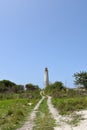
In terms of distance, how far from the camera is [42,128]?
16.1 metres

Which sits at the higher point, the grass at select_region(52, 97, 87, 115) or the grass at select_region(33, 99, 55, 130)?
the grass at select_region(52, 97, 87, 115)

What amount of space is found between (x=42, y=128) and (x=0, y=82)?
71310 millimetres

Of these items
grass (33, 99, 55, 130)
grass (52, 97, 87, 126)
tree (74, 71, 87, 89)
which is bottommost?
grass (33, 99, 55, 130)

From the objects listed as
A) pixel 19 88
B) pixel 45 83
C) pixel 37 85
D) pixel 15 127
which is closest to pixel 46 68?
pixel 45 83

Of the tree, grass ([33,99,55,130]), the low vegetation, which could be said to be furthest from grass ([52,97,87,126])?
the tree

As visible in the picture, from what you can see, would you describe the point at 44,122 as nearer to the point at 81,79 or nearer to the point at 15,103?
the point at 15,103

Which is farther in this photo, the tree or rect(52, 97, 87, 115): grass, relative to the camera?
the tree

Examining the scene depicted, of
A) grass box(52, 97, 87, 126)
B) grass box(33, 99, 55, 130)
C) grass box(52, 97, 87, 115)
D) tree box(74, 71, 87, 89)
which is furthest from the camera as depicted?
tree box(74, 71, 87, 89)

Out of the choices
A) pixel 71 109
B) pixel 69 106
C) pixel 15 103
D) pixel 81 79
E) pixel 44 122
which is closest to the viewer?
pixel 44 122

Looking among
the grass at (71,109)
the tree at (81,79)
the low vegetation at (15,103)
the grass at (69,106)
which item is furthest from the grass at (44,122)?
the tree at (81,79)

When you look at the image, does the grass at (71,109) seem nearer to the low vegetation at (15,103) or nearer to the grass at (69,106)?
the grass at (69,106)

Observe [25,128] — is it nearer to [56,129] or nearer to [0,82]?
[56,129]

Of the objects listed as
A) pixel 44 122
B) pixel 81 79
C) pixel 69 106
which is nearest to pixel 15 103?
pixel 69 106

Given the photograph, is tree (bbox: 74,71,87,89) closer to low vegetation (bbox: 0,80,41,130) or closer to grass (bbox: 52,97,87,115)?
low vegetation (bbox: 0,80,41,130)
